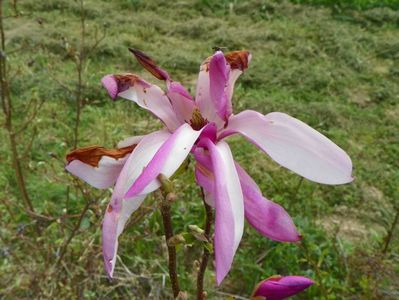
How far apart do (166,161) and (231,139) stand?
7.79 ft

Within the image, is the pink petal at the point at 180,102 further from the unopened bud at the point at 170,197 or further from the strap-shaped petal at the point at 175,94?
the unopened bud at the point at 170,197

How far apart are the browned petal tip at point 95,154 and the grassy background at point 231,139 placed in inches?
36.0

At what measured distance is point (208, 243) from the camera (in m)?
0.71

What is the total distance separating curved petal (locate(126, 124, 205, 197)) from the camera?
56cm

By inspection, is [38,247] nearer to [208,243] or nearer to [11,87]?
[208,243]

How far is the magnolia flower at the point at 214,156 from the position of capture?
1.87 feet

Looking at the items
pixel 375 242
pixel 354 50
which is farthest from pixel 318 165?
pixel 354 50

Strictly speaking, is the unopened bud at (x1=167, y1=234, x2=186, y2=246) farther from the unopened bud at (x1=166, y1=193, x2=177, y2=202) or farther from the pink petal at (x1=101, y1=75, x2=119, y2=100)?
the pink petal at (x1=101, y1=75, x2=119, y2=100)

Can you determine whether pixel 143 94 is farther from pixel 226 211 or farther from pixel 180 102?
pixel 226 211

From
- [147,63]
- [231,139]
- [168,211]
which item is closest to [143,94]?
[147,63]

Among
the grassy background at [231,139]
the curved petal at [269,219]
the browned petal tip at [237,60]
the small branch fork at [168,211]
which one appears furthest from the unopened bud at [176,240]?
the grassy background at [231,139]

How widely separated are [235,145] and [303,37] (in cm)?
153

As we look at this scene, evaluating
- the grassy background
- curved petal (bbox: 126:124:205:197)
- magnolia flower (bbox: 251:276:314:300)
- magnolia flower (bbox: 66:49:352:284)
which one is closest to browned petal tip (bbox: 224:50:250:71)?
magnolia flower (bbox: 66:49:352:284)

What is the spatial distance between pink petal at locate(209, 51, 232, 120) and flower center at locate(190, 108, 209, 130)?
0.09 feet
